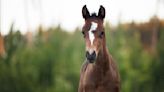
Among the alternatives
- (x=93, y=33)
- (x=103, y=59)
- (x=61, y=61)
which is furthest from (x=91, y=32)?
(x=61, y=61)

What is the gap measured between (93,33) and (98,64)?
0.51 meters

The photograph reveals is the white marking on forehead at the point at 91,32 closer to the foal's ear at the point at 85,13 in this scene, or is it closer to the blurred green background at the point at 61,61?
the foal's ear at the point at 85,13

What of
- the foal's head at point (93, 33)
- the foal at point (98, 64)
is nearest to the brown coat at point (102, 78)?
the foal at point (98, 64)

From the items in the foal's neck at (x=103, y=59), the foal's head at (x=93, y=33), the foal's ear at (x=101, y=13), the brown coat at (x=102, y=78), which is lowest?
the brown coat at (x=102, y=78)

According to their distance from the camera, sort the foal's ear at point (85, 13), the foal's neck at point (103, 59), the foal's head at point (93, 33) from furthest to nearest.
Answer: the foal's neck at point (103, 59) < the foal's ear at point (85, 13) < the foal's head at point (93, 33)

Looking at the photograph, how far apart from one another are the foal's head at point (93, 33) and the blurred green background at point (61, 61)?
277 inches

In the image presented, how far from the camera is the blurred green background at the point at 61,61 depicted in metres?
14.6

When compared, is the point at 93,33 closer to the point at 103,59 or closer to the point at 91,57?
the point at 91,57

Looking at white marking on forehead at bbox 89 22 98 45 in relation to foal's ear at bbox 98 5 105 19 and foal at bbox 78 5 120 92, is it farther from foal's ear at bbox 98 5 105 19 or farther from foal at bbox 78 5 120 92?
foal's ear at bbox 98 5 105 19

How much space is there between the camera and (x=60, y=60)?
48.8 ft

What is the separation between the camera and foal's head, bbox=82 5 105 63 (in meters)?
6.98

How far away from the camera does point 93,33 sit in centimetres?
708

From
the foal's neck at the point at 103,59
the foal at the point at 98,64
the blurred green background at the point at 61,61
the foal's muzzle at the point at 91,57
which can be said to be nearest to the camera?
the foal's muzzle at the point at 91,57

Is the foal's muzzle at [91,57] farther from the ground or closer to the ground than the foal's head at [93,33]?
closer to the ground
